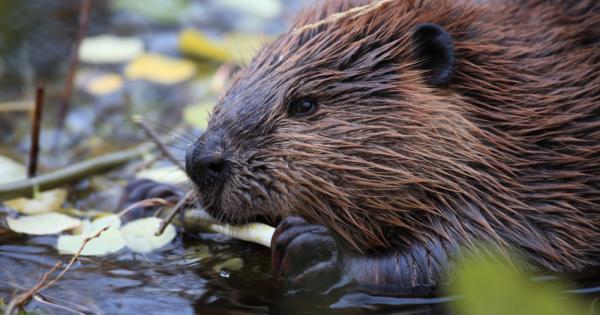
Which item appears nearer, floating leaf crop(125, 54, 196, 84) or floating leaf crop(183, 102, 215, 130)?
floating leaf crop(183, 102, 215, 130)

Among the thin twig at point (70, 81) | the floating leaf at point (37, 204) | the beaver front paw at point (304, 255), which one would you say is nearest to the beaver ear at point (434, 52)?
the beaver front paw at point (304, 255)

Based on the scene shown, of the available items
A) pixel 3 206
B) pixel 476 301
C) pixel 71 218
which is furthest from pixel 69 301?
pixel 476 301

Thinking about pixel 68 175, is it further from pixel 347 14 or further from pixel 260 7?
pixel 260 7

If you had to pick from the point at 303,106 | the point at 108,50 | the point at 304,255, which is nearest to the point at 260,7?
the point at 108,50

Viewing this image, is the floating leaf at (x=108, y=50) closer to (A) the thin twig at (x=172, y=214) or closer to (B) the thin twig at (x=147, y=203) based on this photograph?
(B) the thin twig at (x=147, y=203)

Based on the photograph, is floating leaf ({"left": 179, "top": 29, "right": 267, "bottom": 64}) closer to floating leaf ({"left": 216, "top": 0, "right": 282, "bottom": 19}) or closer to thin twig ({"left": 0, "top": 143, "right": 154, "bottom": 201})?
floating leaf ({"left": 216, "top": 0, "right": 282, "bottom": 19})

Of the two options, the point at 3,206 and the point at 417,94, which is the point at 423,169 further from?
the point at 3,206

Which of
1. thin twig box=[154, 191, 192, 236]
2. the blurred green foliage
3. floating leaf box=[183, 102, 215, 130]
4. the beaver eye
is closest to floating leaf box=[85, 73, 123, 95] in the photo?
floating leaf box=[183, 102, 215, 130]
